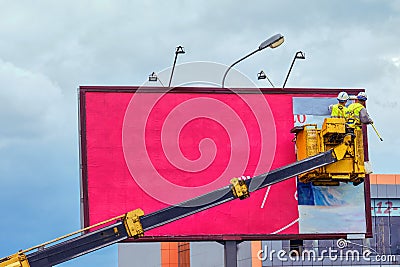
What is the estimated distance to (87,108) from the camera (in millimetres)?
31828

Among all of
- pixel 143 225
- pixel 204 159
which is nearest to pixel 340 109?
pixel 204 159

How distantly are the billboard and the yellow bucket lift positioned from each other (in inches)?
45.6

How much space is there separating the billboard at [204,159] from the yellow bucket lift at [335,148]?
45.6 inches

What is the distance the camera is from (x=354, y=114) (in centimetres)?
3100

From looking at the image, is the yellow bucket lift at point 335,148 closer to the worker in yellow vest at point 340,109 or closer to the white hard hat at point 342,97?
the worker in yellow vest at point 340,109

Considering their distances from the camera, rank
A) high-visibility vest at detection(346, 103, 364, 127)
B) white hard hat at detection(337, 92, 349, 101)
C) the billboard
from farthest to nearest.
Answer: the billboard
white hard hat at detection(337, 92, 349, 101)
high-visibility vest at detection(346, 103, 364, 127)

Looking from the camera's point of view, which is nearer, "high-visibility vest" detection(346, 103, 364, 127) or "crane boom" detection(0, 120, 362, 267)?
"crane boom" detection(0, 120, 362, 267)

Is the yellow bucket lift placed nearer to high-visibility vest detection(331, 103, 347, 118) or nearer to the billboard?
high-visibility vest detection(331, 103, 347, 118)

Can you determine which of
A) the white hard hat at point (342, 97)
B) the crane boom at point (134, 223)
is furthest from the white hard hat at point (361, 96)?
the crane boom at point (134, 223)

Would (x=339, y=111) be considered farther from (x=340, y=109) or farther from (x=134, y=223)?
(x=134, y=223)

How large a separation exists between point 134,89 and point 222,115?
293 centimetres

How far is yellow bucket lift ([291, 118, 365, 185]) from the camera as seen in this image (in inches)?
1195

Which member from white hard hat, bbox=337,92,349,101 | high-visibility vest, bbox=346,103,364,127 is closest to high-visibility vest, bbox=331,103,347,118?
high-visibility vest, bbox=346,103,364,127

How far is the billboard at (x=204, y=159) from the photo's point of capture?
31688 millimetres
